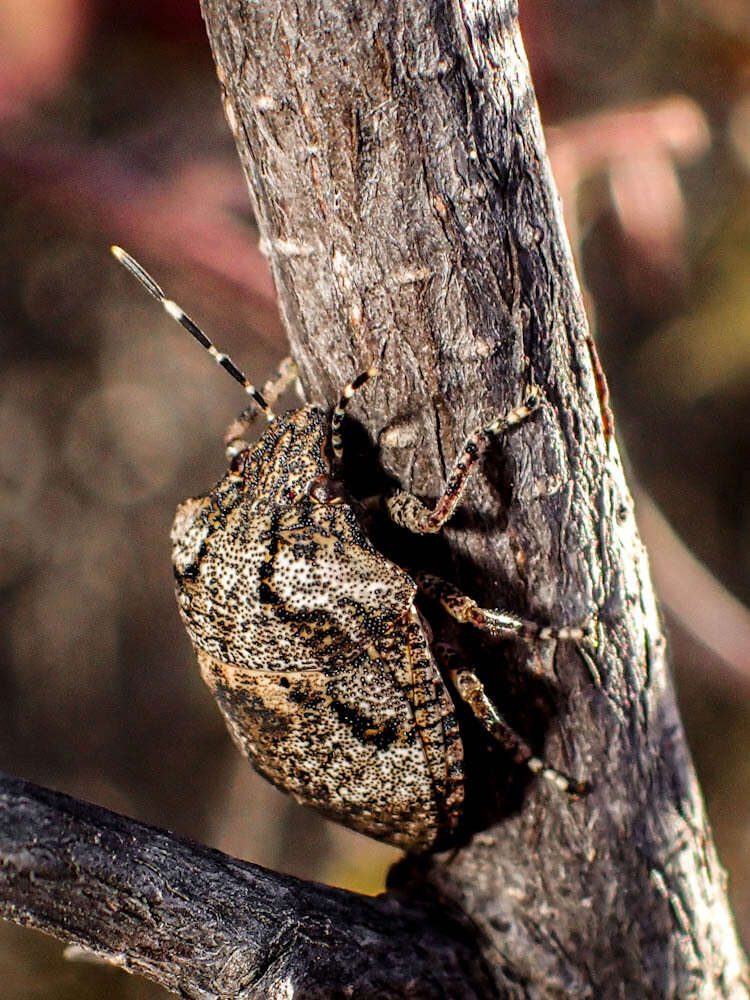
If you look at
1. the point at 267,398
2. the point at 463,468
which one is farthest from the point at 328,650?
the point at 267,398

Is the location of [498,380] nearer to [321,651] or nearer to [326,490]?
[326,490]

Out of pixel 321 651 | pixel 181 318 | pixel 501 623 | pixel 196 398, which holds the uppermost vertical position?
pixel 196 398

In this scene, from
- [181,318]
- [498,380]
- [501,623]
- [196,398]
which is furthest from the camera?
[196,398]

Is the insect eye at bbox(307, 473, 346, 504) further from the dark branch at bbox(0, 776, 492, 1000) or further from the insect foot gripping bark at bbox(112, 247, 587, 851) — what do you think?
the dark branch at bbox(0, 776, 492, 1000)

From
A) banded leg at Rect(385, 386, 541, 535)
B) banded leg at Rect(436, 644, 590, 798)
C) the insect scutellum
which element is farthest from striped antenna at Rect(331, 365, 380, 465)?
banded leg at Rect(436, 644, 590, 798)

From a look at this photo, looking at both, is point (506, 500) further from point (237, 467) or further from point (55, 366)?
point (55, 366)

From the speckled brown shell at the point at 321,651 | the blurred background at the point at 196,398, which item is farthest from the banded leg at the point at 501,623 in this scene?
the blurred background at the point at 196,398

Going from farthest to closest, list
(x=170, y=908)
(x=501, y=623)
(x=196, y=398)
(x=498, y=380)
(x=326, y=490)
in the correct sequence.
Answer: (x=196, y=398)
(x=326, y=490)
(x=501, y=623)
(x=498, y=380)
(x=170, y=908)
